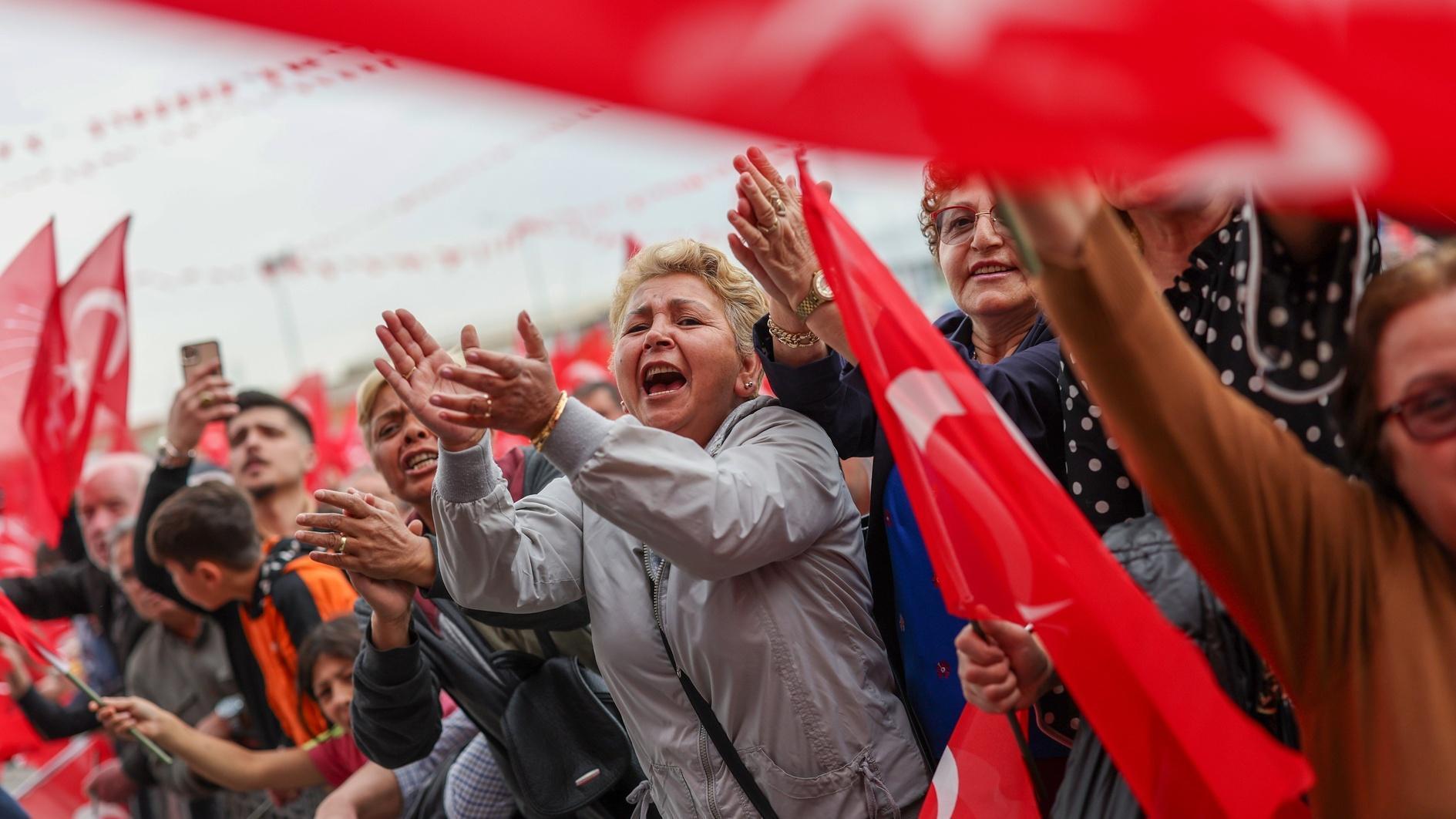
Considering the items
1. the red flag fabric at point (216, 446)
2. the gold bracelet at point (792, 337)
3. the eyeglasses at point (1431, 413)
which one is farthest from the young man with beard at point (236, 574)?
the red flag fabric at point (216, 446)

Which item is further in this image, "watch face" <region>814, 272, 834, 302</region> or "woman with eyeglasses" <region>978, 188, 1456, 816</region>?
"watch face" <region>814, 272, 834, 302</region>

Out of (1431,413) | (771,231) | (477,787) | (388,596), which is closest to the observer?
(1431,413)

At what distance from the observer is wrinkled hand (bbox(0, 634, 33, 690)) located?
16.1ft

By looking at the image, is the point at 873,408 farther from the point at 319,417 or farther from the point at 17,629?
the point at 319,417

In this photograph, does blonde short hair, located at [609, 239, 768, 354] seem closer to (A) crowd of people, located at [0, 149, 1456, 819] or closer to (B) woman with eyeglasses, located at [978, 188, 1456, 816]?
(A) crowd of people, located at [0, 149, 1456, 819]

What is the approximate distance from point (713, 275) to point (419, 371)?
664 millimetres

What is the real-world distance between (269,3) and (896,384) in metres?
0.89

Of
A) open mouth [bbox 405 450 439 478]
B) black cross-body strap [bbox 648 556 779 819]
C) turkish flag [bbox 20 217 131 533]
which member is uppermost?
turkish flag [bbox 20 217 131 533]

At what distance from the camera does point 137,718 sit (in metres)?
3.70

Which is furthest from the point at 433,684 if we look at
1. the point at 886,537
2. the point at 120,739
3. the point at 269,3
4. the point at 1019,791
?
the point at 120,739

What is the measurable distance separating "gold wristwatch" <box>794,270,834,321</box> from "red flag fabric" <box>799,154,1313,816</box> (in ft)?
1.21

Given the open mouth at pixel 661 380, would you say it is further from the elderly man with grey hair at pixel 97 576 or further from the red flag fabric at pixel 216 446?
the red flag fabric at pixel 216 446

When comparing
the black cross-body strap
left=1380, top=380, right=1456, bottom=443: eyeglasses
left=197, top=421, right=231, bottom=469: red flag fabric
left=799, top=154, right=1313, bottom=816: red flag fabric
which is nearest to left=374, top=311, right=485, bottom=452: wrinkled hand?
the black cross-body strap

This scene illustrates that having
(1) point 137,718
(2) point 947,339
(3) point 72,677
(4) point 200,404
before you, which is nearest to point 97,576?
(1) point 137,718
